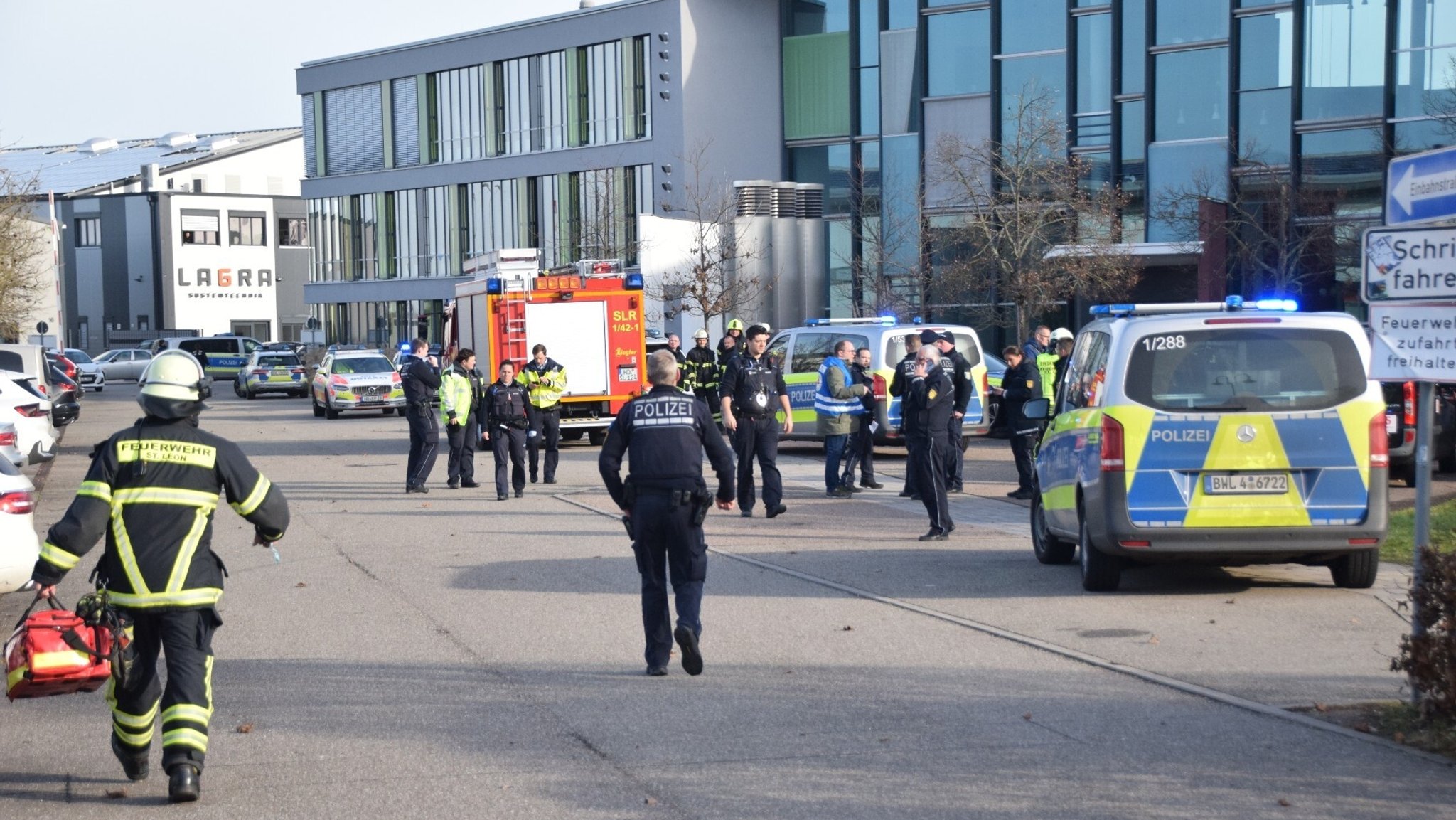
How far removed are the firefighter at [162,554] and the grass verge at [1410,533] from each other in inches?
339

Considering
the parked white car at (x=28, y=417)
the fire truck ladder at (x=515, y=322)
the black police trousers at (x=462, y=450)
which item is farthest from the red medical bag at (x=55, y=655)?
the fire truck ladder at (x=515, y=322)

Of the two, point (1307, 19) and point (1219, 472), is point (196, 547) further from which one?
point (1307, 19)

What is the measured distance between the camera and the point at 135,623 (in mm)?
6367

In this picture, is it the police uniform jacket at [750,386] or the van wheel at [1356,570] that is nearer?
the van wheel at [1356,570]

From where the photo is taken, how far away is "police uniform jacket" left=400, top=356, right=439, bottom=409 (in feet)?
65.4

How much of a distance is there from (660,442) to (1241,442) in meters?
3.92

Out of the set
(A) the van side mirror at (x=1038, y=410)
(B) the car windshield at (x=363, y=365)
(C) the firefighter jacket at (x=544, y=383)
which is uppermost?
(A) the van side mirror at (x=1038, y=410)

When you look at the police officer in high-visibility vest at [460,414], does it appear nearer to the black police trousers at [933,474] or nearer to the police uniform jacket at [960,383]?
the police uniform jacket at [960,383]

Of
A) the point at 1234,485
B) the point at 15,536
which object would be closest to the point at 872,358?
the point at 1234,485

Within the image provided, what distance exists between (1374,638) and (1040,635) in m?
1.85

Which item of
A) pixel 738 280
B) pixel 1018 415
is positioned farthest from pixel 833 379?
pixel 738 280

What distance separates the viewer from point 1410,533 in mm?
13883

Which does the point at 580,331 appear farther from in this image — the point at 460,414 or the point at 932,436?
the point at 932,436

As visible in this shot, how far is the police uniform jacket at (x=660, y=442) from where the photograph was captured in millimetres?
8648
